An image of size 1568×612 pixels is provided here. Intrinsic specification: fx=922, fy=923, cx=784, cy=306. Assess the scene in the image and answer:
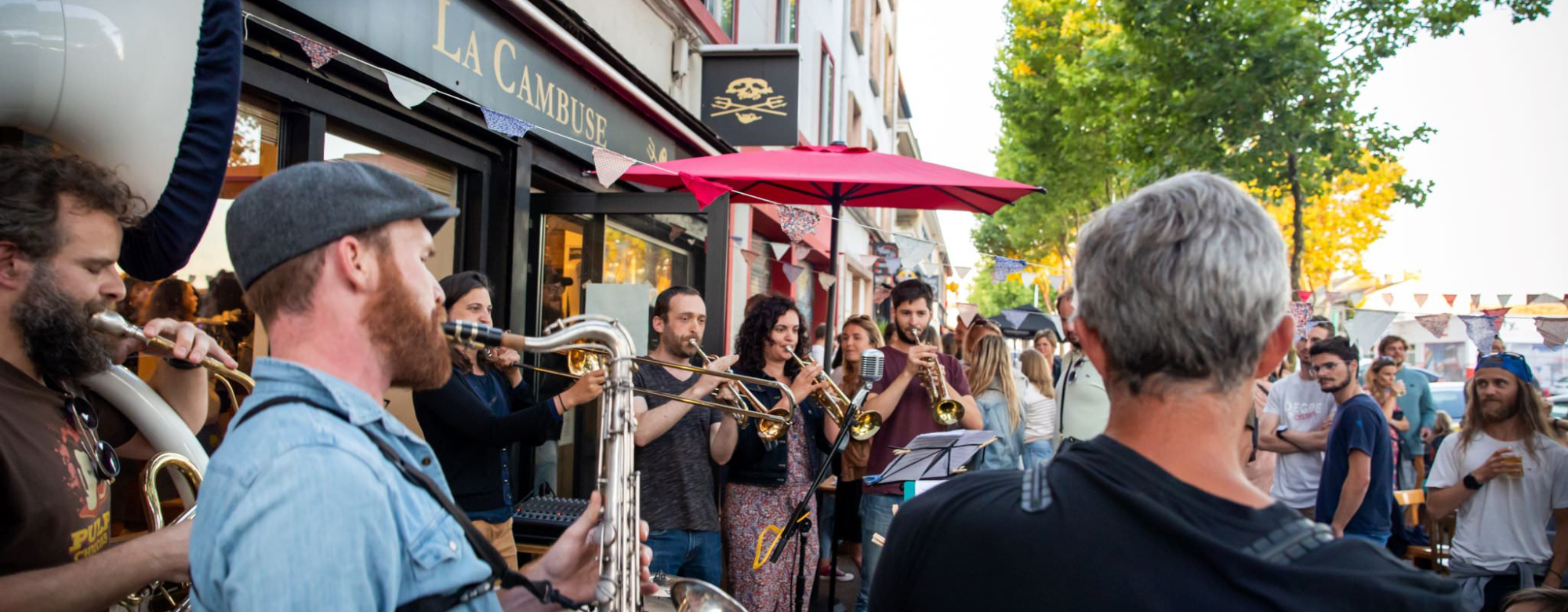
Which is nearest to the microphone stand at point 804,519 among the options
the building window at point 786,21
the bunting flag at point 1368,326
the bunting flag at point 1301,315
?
the bunting flag at point 1301,315

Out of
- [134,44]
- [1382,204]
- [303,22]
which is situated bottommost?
[134,44]

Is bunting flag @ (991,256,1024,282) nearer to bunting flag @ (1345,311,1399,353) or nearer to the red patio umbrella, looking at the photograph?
the red patio umbrella

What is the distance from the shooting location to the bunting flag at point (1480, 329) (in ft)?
27.9

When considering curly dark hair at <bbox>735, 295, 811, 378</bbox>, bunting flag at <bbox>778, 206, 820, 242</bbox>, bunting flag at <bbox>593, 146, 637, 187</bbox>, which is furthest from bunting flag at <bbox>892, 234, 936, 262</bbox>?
bunting flag at <bbox>593, 146, 637, 187</bbox>

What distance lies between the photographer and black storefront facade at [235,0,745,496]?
393cm

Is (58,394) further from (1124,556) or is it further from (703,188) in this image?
(703,188)

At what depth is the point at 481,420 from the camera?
3.38m

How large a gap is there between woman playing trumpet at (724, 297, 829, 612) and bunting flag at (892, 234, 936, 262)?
3410 millimetres

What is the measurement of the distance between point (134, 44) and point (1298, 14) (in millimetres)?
13323

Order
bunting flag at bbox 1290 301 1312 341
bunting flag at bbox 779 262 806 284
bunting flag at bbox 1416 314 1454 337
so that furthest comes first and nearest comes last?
bunting flag at bbox 1416 314 1454 337
bunting flag at bbox 1290 301 1312 341
bunting flag at bbox 779 262 806 284

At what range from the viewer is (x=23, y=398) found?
190 centimetres

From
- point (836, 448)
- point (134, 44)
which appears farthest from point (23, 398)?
point (836, 448)

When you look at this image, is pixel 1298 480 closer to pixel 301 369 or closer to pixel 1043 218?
pixel 301 369

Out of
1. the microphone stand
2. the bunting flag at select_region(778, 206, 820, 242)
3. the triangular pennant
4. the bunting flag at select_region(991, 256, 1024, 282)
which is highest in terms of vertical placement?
the triangular pennant
